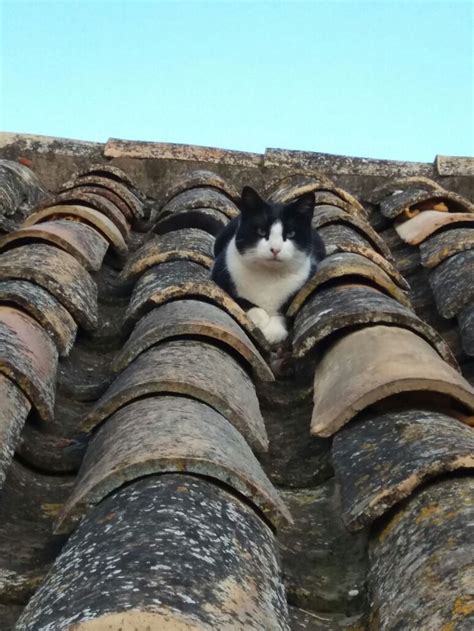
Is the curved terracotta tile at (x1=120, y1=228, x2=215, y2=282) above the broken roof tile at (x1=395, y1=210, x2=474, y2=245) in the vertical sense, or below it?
below

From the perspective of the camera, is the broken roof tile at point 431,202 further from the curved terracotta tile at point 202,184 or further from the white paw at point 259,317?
the white paw at point 259,317

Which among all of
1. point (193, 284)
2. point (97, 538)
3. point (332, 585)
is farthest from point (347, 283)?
point (97, 538)

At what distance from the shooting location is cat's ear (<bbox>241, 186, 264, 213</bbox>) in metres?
3.54

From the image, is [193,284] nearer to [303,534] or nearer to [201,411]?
[201,411]

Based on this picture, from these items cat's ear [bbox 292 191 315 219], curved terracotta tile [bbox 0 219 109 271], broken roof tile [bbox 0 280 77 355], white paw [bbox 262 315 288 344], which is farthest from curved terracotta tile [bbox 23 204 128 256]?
broken roof tile [bbox 0 280 77 355]

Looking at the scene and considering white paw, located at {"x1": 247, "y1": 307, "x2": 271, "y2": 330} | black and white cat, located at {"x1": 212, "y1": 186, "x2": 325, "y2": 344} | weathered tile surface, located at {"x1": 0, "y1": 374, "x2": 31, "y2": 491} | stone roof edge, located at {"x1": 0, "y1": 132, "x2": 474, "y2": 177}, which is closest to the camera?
weathered tile surface, located at {"x1": 0, "y1": 374, "x2": 31, "y2": 491}

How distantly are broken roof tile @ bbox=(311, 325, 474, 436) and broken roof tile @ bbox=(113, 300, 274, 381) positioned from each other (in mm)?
173

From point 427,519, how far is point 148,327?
40.7 inches

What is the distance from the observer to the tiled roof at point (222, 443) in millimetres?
1162

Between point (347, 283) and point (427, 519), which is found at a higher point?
point (347, 283)

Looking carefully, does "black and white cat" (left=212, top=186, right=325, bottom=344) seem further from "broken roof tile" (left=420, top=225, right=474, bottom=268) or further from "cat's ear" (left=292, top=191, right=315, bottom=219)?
"broken roof tile" (left=420, top=225, right=474, bottom=268)

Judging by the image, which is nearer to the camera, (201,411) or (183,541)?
(183,541)

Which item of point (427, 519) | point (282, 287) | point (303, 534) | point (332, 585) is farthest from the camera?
point (282, 287)

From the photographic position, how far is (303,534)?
5.32 feet
